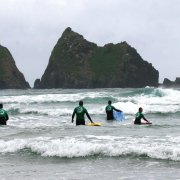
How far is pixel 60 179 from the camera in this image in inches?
416

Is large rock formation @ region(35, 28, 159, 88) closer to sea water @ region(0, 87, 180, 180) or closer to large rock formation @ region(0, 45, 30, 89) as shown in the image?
large rock formation @ region(0, 45, 30, 89)

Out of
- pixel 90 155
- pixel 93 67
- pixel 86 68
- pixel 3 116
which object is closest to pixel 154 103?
pixel 3 116

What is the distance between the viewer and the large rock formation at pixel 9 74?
157 metres

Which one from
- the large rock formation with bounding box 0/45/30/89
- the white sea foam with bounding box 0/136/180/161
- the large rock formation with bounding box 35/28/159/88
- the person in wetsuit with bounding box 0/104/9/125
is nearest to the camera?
the white sea foam with bounding box 0/136/180/161

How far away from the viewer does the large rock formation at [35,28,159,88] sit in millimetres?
150500

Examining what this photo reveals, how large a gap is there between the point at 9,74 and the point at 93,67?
27.2 metres

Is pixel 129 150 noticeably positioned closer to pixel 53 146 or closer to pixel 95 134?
pixel 53 146

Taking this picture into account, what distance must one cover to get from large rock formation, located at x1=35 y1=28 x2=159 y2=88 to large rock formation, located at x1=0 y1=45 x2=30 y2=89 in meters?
5.85

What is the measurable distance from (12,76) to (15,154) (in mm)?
148268

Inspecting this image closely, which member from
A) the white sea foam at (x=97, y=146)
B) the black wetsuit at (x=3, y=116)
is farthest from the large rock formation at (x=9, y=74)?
the white sea foam at (x=97, y=146)

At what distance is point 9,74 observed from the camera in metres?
161

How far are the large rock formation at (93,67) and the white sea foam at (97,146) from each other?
433 ft

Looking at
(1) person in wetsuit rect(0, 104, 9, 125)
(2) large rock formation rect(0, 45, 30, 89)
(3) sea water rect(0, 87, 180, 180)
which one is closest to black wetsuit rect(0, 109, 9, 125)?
(1) person in wetsuit rect(0, 104, 9, 125)

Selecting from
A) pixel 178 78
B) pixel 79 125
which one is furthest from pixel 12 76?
pixel 79 125
